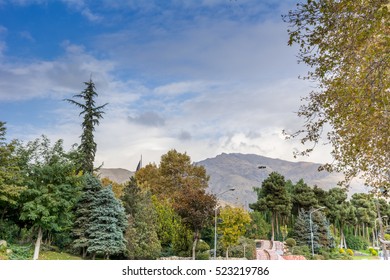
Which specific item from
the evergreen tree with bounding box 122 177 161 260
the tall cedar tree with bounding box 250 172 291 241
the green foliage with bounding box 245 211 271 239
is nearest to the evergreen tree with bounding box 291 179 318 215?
the tall cedar tree with bounding box 250 172 291 241

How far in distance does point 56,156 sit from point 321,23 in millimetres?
17254

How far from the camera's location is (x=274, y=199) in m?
35.9

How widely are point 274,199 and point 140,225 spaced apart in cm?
1617

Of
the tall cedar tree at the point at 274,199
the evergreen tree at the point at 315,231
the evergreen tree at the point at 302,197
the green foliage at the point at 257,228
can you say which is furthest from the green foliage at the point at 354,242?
the green foliage at the point at 257,228

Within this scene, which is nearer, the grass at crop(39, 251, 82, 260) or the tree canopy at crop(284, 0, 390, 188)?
the tree canopy at crop(284, 0, 390, 188)

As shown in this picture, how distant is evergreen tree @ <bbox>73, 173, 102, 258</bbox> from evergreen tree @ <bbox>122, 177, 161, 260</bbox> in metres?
2.45

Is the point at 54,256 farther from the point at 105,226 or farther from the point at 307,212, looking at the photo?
the point at 307,212

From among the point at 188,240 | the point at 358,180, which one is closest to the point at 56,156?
the point at 188,240

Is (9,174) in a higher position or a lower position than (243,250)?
higher

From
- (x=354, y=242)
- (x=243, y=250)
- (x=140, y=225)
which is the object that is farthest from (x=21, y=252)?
(x=354, y=242)

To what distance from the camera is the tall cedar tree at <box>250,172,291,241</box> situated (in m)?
35.5

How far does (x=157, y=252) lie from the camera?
2367 centimetres

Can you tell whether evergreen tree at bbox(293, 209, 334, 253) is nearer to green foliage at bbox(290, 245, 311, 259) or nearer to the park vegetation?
the park vegetation
